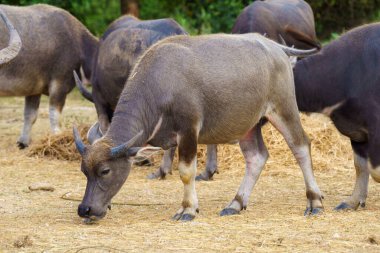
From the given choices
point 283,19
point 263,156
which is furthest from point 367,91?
point 283,19

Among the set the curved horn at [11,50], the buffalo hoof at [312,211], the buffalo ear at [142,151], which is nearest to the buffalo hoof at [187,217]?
the buffalo ear at [142,151]

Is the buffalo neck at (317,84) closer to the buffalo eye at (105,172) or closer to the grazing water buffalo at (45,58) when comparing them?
the buffalo eye at (105,172)

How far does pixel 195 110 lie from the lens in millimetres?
7988

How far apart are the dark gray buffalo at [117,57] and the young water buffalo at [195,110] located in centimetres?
295

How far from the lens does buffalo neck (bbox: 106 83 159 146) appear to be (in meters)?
7.93

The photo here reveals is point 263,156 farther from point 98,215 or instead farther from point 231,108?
point 98,215

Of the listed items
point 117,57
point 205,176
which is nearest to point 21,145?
point 117,57

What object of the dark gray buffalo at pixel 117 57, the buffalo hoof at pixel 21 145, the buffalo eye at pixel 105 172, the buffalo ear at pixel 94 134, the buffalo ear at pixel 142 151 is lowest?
the buffalo hoof at pixel 21 145

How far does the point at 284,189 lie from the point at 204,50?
2606mm

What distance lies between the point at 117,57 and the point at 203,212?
3.54 meters

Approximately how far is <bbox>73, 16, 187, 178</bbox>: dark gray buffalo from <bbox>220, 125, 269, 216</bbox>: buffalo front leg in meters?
2.92

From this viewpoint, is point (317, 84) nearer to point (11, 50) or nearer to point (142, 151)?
point (142, 151)

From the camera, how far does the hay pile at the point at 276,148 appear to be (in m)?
12.0

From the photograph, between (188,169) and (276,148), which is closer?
(188,169)
